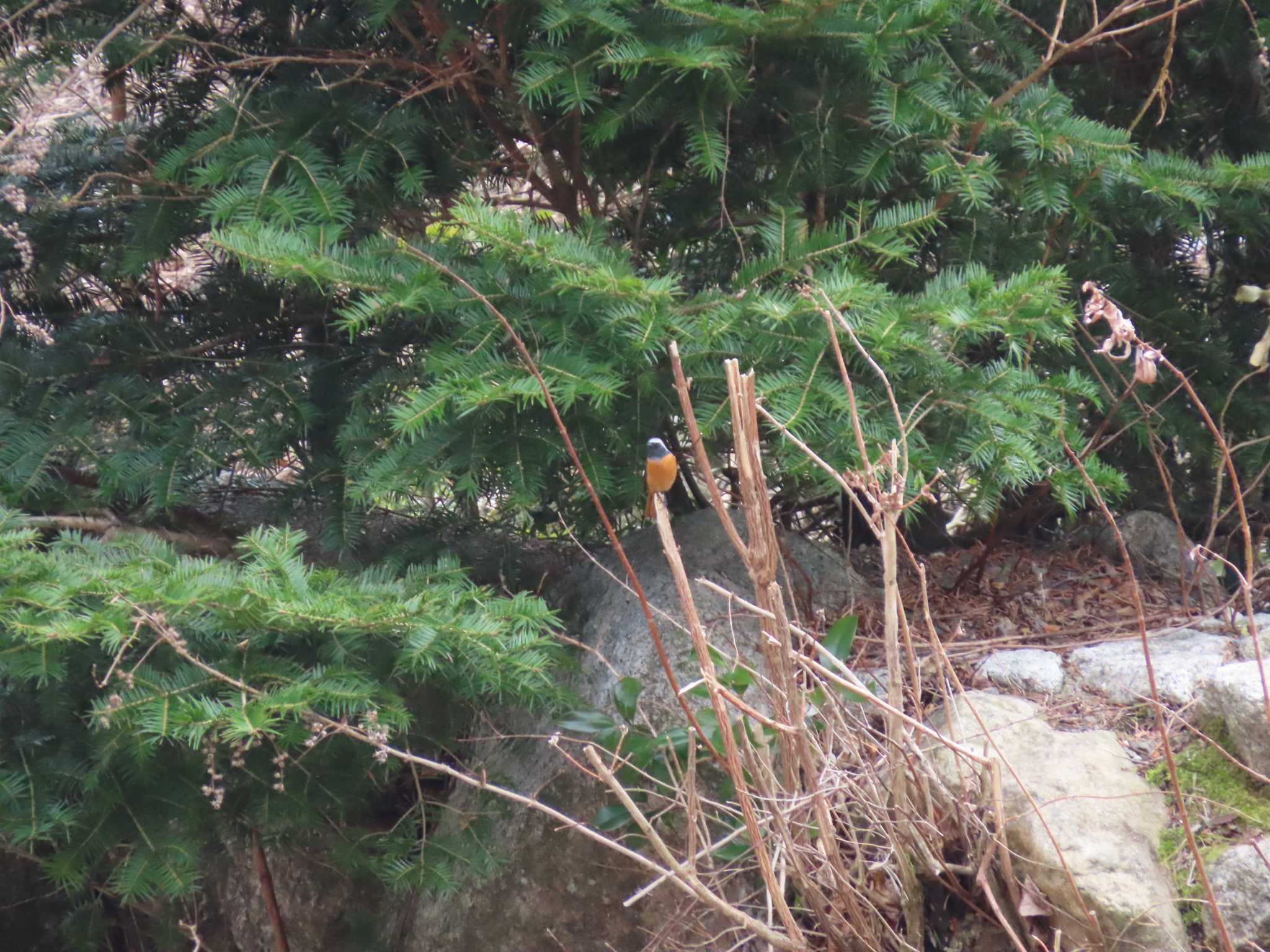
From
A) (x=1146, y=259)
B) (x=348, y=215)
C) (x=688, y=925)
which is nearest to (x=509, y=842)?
(x=688, y=925)

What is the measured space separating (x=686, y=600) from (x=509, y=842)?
4.61 ft

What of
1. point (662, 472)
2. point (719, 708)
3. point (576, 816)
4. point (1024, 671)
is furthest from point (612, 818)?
point (1024, 671)

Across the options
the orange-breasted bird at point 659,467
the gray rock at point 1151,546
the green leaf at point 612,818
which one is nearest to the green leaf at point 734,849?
the green leaf at point 612,818

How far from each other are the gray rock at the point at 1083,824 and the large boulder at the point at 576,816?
1.76 ft

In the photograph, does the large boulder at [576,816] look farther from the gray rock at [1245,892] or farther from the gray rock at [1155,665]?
the gray rock at [1245,892]

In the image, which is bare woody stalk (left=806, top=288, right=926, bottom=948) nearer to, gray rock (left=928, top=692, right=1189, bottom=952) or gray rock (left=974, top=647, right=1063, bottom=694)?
gray rock (left=928, top=692, right=1189, bottom=952)

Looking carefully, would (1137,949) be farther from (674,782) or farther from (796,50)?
(796,50)

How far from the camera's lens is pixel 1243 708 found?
83.8 inches

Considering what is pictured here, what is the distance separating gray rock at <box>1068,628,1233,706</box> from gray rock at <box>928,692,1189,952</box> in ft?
0.68

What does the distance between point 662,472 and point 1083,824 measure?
42.9 inches

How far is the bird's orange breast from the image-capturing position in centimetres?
232

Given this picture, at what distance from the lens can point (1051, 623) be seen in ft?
9.97

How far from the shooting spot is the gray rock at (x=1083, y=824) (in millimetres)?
1918

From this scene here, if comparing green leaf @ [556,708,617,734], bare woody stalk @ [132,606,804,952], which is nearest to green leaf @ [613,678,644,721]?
green leaf @ [556,708,617,734]
